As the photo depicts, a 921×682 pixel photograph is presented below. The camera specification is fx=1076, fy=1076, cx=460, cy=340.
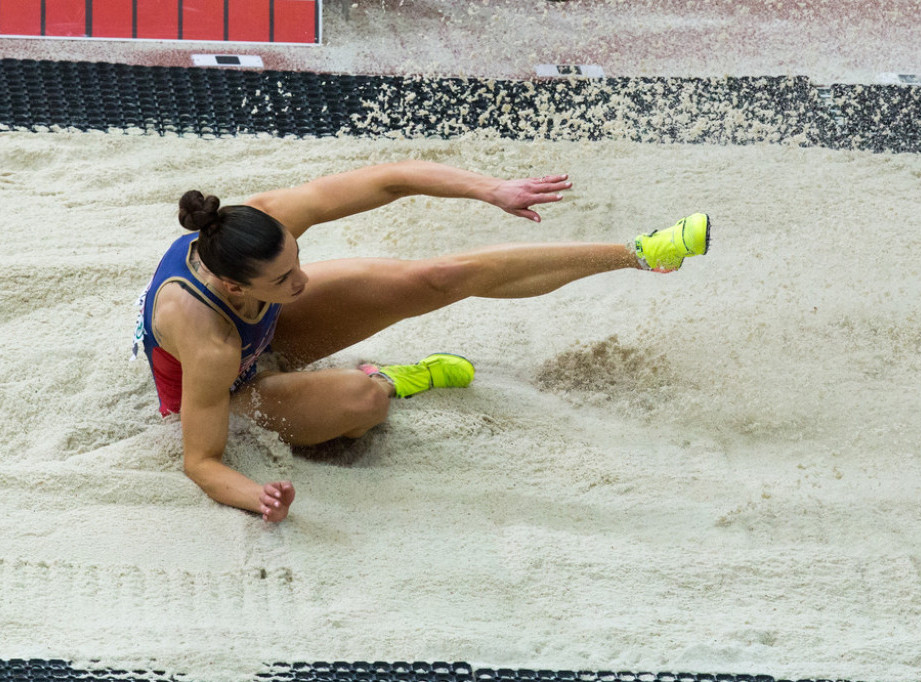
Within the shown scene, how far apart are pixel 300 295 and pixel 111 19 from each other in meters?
2.31

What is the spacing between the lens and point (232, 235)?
2141 millimetres

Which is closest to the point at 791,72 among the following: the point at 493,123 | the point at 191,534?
the point at 493,123

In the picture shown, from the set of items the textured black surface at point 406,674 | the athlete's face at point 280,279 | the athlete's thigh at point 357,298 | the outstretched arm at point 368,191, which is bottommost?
the textured black surface at point 406,674

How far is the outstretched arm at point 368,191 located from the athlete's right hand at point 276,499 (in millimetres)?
636

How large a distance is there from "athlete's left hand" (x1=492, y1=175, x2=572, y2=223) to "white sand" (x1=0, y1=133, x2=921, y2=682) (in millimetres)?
586

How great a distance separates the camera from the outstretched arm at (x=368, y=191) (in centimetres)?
251

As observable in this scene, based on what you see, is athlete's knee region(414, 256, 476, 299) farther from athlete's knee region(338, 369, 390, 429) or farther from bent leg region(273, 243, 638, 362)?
athlete's knee region(338, 369, 390, 429)

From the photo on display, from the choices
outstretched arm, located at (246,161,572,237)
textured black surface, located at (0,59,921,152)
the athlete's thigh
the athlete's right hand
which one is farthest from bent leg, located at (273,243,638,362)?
textured black surface, located at (0,59,921,152)

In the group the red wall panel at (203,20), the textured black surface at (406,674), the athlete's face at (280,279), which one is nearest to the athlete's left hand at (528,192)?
the athlete's face at (280,279)

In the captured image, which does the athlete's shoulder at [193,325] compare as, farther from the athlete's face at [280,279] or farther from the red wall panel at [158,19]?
the red wall panel at [158,19]

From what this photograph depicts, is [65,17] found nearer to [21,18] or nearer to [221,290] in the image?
[21,18]

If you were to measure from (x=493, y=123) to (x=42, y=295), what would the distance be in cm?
163

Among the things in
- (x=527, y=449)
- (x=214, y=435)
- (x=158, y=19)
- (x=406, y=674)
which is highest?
(x=158, y=19)

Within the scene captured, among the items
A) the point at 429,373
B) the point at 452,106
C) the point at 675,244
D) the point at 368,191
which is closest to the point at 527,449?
the point at 429,373
